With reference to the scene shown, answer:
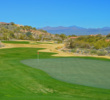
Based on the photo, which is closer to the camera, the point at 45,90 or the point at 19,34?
the point at 45,90

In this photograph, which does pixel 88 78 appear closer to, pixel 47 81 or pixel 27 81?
pixel 47 81

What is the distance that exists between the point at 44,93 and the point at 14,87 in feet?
6.64

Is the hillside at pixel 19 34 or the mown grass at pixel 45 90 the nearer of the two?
the mown grass at pixel 45 90

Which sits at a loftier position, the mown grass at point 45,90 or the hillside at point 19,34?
the hillside at point 19,34

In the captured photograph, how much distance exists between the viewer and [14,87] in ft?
38.3

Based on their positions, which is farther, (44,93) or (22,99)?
(44,93)

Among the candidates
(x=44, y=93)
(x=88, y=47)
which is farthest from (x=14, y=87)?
(x=88, y=47)

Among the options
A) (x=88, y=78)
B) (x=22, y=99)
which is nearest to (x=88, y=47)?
(x=88, y=78)

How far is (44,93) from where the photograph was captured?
35.3ft

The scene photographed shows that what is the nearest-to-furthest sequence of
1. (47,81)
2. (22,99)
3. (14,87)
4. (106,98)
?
(22,99), (106,98), (14,87), (47,81)

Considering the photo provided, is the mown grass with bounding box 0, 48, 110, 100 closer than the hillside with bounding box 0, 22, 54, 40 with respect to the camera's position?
Yes

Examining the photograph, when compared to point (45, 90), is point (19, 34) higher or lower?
higher

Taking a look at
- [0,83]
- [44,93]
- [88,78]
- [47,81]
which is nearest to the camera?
[44,93]

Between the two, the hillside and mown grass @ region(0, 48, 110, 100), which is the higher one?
the hillside
